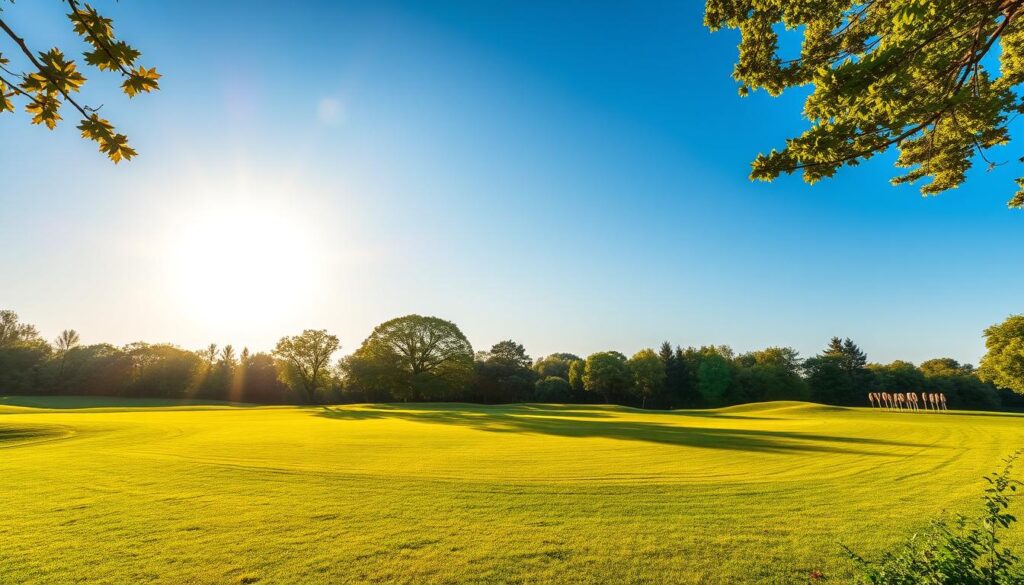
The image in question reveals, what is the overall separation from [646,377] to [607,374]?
9448mm

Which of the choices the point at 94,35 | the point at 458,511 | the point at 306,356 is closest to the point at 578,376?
the point at 306,356

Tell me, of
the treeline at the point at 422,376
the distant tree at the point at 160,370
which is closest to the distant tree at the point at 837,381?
the treeline at the point at 422,376

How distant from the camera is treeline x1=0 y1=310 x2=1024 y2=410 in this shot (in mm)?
67812

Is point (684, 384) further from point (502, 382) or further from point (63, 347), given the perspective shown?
point (63, 347)

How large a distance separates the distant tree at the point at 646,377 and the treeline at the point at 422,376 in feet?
0.72

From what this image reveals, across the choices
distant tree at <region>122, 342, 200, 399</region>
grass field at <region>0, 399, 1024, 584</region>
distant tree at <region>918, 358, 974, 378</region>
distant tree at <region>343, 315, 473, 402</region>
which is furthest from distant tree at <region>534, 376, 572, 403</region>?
distant tree at <region>918, 358, 974, 378</region>

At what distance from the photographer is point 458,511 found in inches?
298

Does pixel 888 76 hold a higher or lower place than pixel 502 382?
higher

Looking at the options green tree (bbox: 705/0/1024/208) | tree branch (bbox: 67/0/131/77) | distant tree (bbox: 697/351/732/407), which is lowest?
distant tree (bbox: 697/351/732/407)

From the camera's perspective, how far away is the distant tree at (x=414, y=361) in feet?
213

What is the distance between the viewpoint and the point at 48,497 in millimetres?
8000

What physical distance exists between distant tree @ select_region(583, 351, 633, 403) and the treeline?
206mm

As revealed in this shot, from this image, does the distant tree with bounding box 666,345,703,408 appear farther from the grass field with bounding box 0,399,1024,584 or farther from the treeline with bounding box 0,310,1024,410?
the grass field with bounding box 0,399,1024,584

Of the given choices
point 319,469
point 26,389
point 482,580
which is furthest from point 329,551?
point 26,389
